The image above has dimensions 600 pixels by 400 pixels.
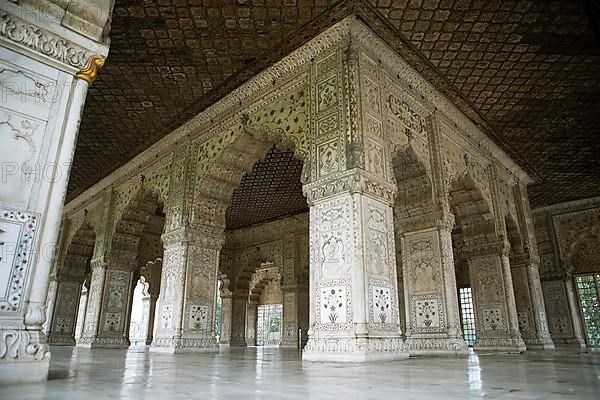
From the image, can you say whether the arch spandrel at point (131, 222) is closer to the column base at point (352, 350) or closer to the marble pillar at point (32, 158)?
the column base at point (352, 350)

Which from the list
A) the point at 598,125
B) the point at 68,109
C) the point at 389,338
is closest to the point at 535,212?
the point at 598,125

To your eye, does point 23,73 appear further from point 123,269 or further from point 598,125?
point 598,125

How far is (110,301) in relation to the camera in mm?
11133

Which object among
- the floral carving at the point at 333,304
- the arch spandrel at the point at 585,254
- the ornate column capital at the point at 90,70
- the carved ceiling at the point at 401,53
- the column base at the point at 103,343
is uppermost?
the carved ceiling at the point at 401,53

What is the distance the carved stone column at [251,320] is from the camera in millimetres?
20522

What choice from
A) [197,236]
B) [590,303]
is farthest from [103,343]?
[590,303]

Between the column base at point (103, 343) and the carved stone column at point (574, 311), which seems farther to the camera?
the carved stone column at point (574, 311)

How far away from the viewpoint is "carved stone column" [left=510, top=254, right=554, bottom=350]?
10.0m

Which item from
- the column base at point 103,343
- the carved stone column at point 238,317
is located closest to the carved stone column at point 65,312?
the column base at point 103,343

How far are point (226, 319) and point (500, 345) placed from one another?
10328mm

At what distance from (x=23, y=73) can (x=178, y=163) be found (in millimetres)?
6459

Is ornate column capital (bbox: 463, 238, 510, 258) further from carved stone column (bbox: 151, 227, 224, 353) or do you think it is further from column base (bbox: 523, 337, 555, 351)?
carved stone column (bbox: 151, 227, 224, 353)

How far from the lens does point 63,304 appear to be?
44.1 feet

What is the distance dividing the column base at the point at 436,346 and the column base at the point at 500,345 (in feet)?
8.01
